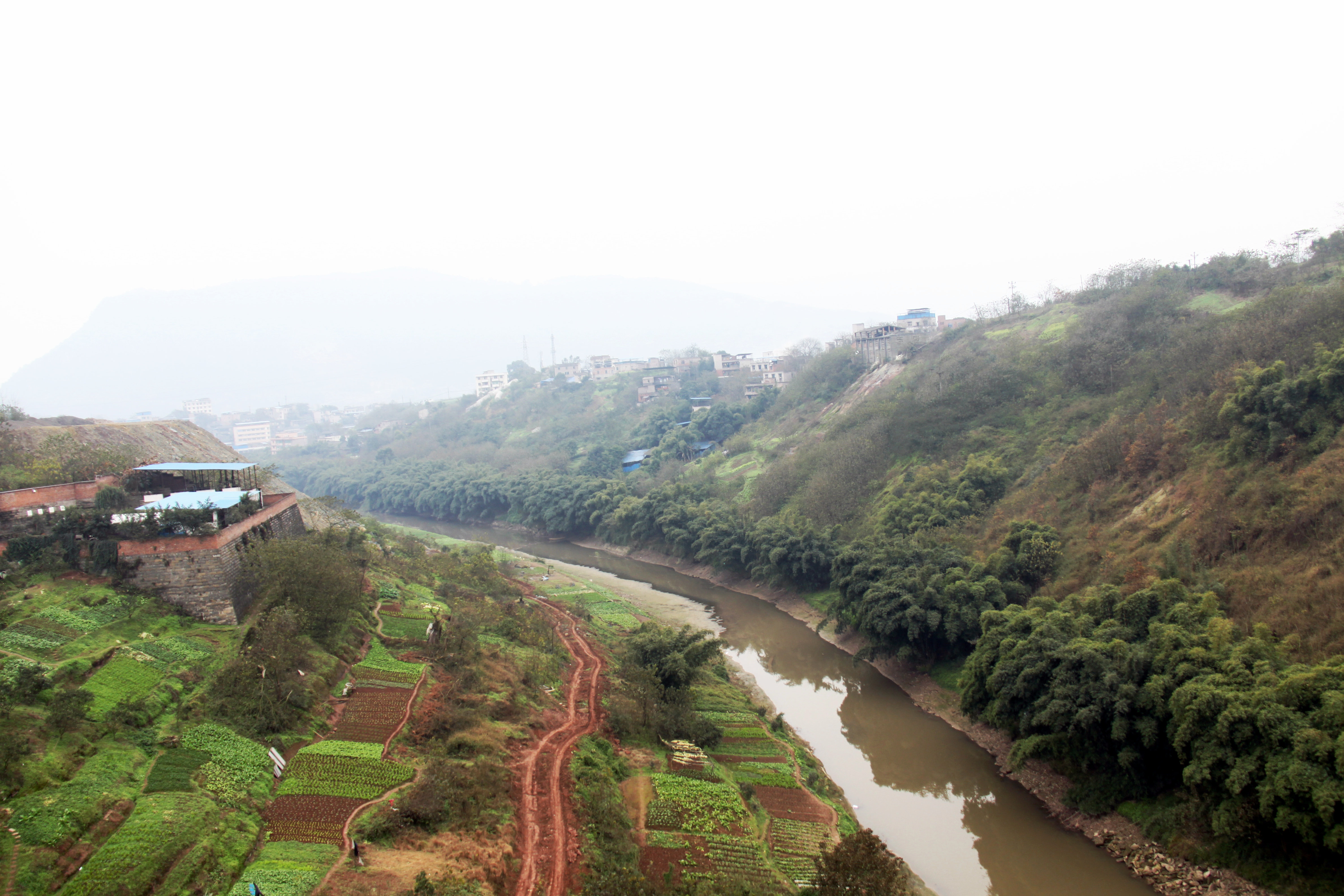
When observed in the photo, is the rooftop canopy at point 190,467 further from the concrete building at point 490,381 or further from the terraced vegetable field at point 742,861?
the concrete building at point 490,381

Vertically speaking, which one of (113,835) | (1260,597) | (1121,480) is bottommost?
(113,835)

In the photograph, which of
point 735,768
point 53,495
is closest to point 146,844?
point 735,768

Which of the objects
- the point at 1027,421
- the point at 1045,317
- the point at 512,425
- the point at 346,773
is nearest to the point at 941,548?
the point at 1027,421

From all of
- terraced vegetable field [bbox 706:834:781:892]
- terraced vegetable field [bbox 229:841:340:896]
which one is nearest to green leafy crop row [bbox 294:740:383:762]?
terraced vegetable field [bbox 229:841:340:896]

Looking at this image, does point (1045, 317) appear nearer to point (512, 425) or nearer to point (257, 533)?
point (257, 533)

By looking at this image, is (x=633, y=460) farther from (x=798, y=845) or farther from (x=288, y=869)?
(x=288, y=869)
